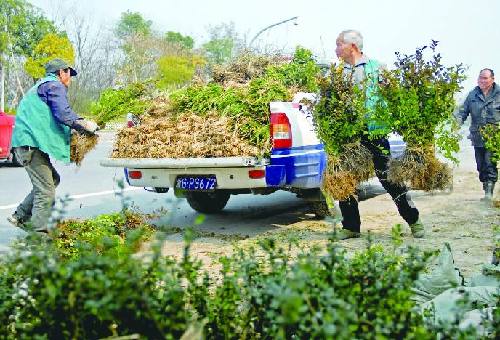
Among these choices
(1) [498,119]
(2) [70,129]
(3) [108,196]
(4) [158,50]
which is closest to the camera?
(2) [70,129]

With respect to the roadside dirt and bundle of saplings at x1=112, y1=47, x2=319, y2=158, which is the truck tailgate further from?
the roadside dirt

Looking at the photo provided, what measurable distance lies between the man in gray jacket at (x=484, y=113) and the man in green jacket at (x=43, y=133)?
6.06 m

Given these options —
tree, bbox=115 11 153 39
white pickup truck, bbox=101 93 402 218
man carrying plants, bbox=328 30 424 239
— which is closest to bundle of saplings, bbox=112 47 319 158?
white pickup truck, bbox=101 93 402 218

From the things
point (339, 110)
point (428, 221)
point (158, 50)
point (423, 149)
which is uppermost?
point (158, 50)

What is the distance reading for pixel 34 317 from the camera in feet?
8.34

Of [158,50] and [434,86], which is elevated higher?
[158,50]

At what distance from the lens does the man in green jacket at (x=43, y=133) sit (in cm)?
653

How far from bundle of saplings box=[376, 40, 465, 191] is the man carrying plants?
0.63ft

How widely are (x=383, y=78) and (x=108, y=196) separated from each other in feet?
20.3

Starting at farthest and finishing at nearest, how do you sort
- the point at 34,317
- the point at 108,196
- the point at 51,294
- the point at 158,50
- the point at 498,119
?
the point at 158,50 < the point at 108,196 < the point at 498,119 < the point at 34,317 < the point at 51,294

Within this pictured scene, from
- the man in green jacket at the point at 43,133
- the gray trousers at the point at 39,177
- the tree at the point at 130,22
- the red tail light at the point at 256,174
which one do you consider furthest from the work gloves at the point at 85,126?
the tree at the point at 130,22

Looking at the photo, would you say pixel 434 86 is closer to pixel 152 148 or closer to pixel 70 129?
pixel 152 148

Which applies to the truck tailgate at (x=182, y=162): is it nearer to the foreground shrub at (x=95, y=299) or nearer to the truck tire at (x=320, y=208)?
the truck tire at (x=320, y=208)

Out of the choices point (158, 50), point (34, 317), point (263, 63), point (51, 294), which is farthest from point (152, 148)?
point (158, 50)
